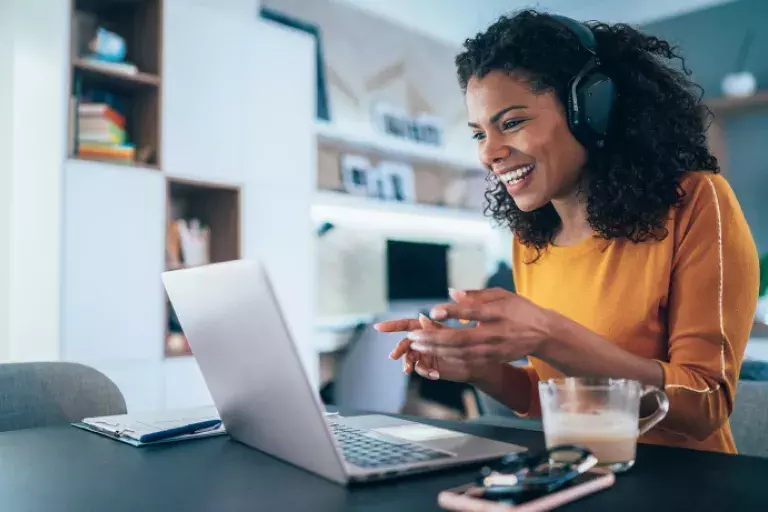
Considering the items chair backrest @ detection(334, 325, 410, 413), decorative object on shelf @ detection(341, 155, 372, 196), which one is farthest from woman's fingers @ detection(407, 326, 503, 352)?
decorative object on shelf @ detection(341, 155, 372, 196)

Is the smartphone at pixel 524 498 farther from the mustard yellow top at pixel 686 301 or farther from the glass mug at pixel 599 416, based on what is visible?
the mustard yellow top at pixel 686 301

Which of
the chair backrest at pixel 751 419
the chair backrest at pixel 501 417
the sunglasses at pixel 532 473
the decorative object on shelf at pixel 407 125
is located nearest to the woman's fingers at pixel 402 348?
the sunglasses at pixel 532 473

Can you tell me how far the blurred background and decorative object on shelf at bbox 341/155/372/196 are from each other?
14 millimetres

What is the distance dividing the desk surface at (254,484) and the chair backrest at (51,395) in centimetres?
36

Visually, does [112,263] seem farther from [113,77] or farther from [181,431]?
[181,431]

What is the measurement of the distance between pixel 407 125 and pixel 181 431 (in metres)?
3.73

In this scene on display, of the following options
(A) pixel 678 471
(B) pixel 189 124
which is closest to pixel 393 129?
(B) pixel 189 124

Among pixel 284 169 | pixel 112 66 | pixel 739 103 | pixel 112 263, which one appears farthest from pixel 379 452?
pixel 739 103

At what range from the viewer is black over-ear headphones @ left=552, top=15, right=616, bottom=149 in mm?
1084

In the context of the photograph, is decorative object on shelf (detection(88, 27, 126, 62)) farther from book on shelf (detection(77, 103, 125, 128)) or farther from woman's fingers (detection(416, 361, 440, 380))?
woman's fingers (detection(416, 361, 440, 380))

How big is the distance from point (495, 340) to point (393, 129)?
3771mm

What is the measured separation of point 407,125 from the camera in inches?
176

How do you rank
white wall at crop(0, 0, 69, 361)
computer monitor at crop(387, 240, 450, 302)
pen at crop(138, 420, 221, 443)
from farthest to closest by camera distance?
computer monitor at crop(387, 240, 450, 302)
white wall at crop(0, 0, 69, 361)
pen at crop(138, 420, 221, 443)

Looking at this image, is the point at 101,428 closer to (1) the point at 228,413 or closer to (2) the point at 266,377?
(1) the point at 228,413
